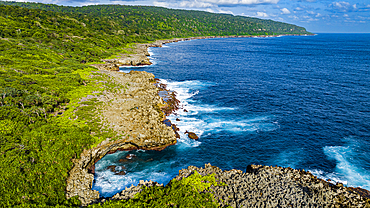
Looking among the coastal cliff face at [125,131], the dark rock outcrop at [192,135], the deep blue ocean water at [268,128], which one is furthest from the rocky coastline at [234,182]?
the dark rock outcrop at [192,135]

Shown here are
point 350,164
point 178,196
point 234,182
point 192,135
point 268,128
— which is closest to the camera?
point 178,196

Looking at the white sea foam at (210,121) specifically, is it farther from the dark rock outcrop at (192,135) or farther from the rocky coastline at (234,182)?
the rocky coastline at (234,182)

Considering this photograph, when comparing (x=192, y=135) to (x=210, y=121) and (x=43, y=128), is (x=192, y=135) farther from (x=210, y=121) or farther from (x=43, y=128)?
(x=43, y=128)

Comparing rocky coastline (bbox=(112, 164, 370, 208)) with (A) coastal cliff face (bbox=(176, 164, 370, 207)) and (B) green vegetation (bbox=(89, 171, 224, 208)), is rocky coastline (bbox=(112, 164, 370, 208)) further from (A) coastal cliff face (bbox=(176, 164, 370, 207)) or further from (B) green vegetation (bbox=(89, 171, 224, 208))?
(B) green vegetation (bbox=(89, 171, 224, 208))

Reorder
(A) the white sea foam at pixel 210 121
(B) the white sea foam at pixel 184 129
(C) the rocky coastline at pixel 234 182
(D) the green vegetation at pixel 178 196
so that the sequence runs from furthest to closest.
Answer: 1. (A) the white sea foam at pixel 210 121
2. (B) the white sea foam at pixel 184 129
3. (C) the rocky coastline at pixel 234 182
4. (D) the green vegetation at pixel 178 196

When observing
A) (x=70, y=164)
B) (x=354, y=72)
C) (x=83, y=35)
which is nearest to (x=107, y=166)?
(x=70, y=164)

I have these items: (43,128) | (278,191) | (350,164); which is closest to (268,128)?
(350,164)

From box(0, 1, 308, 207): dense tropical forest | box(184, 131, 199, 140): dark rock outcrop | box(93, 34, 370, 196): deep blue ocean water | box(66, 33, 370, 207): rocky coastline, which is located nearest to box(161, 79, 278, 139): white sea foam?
box(93, 34, 370, 196): deep blue ocean water

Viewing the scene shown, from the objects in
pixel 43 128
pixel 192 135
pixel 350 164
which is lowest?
pixel 192 135
